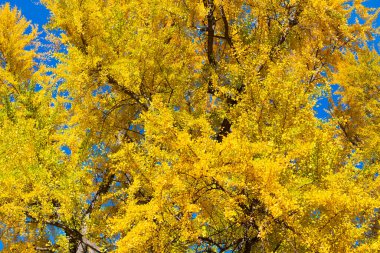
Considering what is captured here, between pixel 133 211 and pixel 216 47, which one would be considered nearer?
pixel 133 211

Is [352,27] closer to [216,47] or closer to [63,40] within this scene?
[216,47]

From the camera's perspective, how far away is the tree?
351 centimetres

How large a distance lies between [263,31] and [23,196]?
13.6ft

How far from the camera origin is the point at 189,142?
3434 mm

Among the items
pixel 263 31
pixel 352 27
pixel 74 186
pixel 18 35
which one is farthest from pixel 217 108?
pixel 18 35

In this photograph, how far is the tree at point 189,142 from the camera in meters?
3.51

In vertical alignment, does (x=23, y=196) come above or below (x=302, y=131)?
above

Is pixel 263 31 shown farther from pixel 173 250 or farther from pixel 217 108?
pixel 173 250

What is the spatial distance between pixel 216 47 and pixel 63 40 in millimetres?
2464

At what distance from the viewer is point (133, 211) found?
3.89 m

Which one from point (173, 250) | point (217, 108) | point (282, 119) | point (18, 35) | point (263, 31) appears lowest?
point (173, 250)

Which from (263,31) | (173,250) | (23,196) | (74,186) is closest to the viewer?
(173,250)

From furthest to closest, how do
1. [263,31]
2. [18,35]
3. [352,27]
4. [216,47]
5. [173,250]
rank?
[18,35]
[352,27]
[216,47]
[263,31]
[173,250]

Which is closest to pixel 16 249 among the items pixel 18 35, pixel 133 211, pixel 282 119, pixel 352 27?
pixel 133 211
